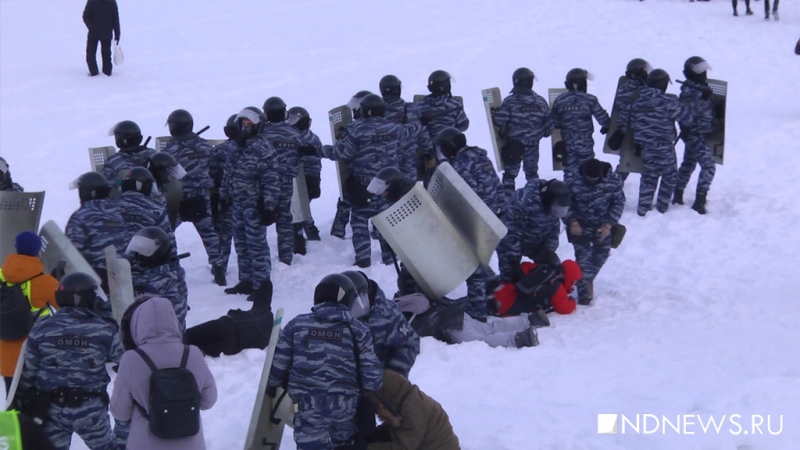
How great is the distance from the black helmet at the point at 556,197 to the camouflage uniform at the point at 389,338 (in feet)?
11.3

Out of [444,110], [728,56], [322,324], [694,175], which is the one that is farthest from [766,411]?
[728,56]

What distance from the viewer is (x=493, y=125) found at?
1211 cm

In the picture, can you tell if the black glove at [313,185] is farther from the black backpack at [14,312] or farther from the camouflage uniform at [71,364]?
the camouflage uniform at [71,364]

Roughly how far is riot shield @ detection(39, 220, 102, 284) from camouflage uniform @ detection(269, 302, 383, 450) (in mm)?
2456

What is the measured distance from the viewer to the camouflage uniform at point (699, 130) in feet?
39.1

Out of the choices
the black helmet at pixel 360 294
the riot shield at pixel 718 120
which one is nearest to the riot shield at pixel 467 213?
the black helmet at pixel 360 294

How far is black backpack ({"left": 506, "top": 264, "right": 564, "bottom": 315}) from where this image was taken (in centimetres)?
909

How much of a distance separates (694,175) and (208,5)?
13.3 metres

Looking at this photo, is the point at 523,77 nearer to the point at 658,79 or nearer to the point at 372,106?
the point at 658,79

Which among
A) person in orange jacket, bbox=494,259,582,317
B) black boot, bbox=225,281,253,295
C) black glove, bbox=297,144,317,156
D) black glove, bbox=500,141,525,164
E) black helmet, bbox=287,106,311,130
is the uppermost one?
black helmet, bbox=287,106,311,130

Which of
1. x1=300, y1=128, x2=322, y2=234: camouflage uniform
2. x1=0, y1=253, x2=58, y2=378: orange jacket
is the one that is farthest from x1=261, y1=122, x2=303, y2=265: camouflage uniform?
x1=0, y1=253, x2=58, y2=378: orange jacket

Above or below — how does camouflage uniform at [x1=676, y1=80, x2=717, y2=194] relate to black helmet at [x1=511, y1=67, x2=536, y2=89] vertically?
below

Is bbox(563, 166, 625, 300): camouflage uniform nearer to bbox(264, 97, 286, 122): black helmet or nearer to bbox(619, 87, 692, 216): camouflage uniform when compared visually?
bbox(619, 87, 692, 216): camouflage uniform

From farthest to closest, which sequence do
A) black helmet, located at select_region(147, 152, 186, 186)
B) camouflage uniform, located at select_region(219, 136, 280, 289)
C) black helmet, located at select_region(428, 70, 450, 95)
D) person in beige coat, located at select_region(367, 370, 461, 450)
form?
black helmet, located at select_region(428, 70, 450, 95) → camouflage uniform, located at select_region(219, 136, 280, 289) → black helmet, located at select_region(147, 152, 186, 186) → person in beige coat, located at select_region(367, 370, 461, 450)
